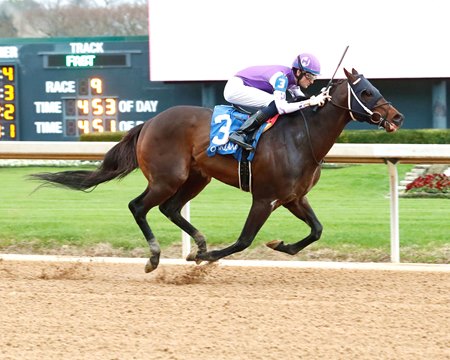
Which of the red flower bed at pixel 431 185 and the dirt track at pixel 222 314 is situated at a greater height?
the dirt track at pixel 222 314

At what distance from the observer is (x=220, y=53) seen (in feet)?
70.1

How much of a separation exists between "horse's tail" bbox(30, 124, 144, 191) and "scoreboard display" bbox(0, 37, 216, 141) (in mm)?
11030

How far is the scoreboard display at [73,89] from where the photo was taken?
60.8 feet

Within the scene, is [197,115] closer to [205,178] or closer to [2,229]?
[205,178]

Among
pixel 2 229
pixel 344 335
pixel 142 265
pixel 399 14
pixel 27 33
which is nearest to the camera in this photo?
pixel 344 335

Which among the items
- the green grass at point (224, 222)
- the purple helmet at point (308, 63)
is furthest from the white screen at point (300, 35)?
the purple helmet at point (308, 63)

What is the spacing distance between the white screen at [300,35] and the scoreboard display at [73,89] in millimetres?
1768

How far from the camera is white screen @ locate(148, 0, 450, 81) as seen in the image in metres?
20.9

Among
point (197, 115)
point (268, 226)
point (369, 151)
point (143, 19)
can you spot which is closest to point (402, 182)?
point (268, 226)

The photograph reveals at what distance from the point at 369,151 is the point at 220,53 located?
559 inches

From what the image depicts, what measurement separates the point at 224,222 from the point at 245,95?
2789 mm

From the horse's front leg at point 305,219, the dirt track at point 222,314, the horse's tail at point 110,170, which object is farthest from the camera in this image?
the horse's tail at point 110,170

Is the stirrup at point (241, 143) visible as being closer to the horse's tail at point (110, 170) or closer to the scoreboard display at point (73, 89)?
the horse's tail at point (110, 170)

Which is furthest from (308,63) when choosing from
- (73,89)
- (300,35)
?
(300,35)
